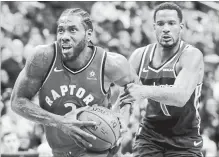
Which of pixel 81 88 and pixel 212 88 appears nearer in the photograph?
pixel 81 88

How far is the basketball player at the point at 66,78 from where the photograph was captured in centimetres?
390

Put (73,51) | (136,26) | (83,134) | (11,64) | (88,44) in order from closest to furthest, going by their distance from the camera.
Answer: (83,134), (73,51), (88,44), (11,64), (136,26)

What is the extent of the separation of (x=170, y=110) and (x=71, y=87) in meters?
0.98

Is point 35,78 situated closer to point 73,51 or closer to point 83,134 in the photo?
point 73,51

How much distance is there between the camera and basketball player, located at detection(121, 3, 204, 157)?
430 cm

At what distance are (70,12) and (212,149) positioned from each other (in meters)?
4.53

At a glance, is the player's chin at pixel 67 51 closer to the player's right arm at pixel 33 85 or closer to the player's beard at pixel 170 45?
the player's right arm at pixel 33 85

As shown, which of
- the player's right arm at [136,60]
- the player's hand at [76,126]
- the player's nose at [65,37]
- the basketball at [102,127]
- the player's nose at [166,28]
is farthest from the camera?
the player's right arm at [136,60]

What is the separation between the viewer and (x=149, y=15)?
9.48 meters

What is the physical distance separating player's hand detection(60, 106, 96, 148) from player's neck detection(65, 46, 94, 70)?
447 millimetres

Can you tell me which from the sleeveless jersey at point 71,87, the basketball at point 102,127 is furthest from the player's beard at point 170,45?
the basketball at point 102,127

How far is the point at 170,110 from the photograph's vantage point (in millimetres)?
4359

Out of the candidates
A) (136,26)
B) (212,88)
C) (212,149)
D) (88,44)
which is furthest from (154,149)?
(136,26)

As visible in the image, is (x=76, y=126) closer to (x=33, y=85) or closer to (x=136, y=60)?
(x=33, y=85)
